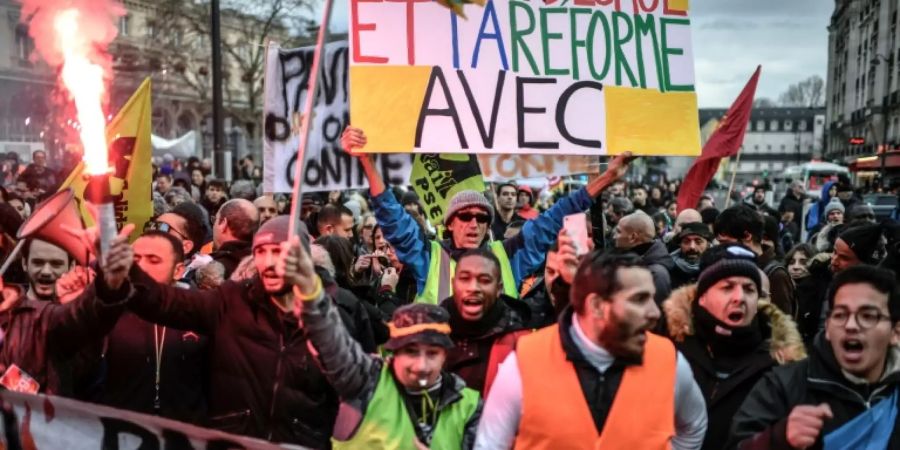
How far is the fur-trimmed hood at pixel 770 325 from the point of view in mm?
3570

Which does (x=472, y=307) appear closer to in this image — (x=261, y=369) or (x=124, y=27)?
(x=261, y=369)

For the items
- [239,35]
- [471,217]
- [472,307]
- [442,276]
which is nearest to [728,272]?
[472,307]

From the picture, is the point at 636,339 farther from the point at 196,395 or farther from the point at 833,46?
the point at 833,46

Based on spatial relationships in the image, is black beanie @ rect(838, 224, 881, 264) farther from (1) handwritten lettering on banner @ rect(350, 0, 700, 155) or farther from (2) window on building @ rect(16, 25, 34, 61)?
(2) window on building @ rect(16, 25, 34, 61)

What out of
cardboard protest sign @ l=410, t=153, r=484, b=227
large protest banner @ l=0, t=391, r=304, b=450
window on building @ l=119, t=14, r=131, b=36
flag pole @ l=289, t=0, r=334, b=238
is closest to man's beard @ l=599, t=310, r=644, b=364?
flag pole @ l=289, t=0, r=334, b=238

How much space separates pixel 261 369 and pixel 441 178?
358 centimetres

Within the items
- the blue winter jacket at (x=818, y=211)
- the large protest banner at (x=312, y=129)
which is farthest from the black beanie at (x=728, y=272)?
the blue winter jacket at (x=818, y=211)

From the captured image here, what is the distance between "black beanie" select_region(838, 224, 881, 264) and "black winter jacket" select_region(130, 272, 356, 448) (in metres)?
3.26

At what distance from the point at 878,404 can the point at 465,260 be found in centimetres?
167

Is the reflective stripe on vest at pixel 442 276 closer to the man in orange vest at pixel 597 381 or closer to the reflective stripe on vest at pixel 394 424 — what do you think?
the reflective stripe on vest at pixel 394 424

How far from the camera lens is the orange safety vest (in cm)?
296

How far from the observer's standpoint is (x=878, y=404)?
2.94 m

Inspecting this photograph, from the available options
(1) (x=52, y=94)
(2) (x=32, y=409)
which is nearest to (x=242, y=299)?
(2) (x=32, y=409)

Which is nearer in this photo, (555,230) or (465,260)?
(465,260)
